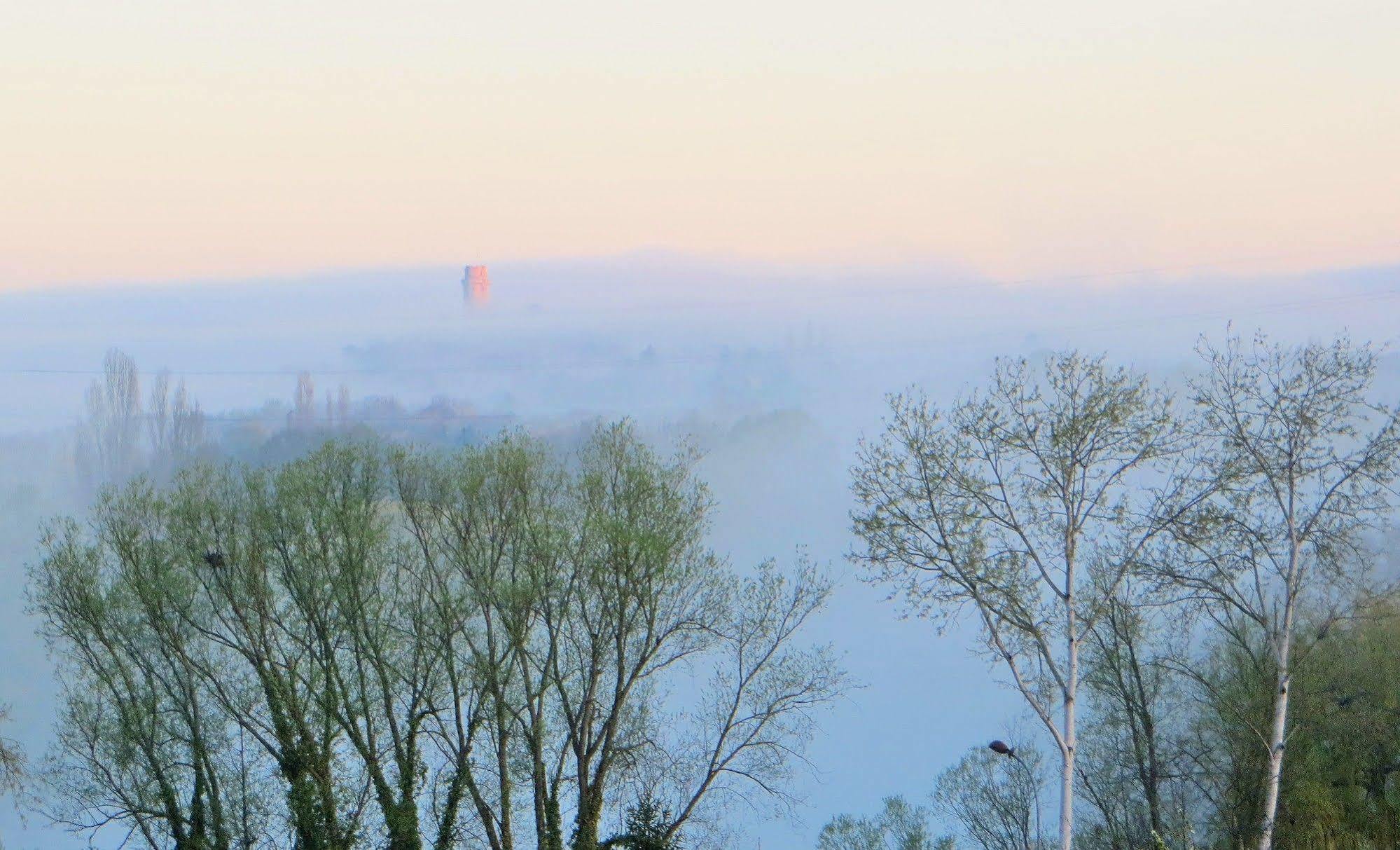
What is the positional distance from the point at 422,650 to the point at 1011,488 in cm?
1434

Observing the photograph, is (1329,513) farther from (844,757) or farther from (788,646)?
(844,757)

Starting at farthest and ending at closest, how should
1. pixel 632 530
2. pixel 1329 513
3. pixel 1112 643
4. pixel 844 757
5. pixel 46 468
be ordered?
1. pixel 844 757
2. pixel 46 468
3. pixel 1112 643
4. pixel 632 530
5. pixel 1329 513

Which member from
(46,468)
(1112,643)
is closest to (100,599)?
(1112,643)

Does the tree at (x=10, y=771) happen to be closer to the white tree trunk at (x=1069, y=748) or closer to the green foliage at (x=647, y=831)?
the green foliage at (x=647, y=831)

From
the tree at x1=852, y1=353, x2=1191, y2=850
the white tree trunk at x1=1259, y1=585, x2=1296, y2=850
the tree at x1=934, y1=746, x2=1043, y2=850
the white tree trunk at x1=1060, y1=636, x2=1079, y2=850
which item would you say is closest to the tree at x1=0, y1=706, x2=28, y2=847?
the tree at x1=852, y1=353, x2=1191, y2=850

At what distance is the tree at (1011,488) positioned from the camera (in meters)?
20.4

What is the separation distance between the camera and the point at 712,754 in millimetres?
30453

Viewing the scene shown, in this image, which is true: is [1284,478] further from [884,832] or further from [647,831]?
[884,832]

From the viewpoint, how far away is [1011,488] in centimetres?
2105

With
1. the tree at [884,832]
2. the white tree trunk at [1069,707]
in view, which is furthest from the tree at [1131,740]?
the tree at [884,832]

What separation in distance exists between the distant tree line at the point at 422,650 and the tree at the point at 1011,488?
8583mm

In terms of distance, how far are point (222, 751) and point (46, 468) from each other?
64.9 m

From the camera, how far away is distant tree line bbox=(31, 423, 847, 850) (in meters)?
29.0

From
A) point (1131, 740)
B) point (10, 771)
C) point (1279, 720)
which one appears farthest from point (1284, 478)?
point (10, 771)
